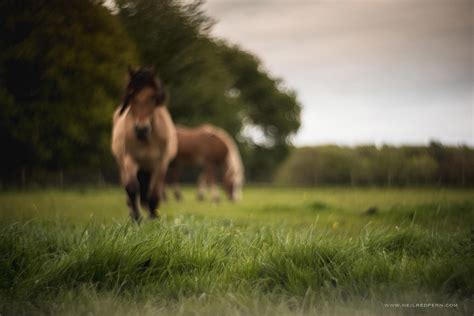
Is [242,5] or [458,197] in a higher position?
[242,5]

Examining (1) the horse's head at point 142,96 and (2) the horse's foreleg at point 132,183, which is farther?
(2) the horse's foreleg at point 132,183

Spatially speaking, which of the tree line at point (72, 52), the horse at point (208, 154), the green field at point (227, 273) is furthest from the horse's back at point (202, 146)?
the green field at point (227, 273)

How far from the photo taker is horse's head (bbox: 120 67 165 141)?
533 cm

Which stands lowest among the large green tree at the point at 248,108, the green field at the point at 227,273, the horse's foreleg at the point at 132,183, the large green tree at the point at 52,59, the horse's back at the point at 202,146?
the green field at the point at 227,273

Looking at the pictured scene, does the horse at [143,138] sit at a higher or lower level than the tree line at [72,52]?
lower

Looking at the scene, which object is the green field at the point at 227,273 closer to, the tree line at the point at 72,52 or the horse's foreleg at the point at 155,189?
the tree line at the point at 72,52

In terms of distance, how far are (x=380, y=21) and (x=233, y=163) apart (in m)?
11.5

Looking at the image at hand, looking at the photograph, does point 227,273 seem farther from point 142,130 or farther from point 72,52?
point 72,52

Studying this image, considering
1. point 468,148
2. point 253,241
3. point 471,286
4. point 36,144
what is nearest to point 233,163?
point 36,144

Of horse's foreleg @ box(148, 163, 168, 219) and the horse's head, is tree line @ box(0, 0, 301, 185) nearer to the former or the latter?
the horse's head

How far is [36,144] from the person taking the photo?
8.07 m

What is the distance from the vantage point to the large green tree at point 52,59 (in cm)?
397

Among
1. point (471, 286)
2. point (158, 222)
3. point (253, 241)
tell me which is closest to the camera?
point (471, 286)

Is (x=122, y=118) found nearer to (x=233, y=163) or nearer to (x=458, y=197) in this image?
(x=458, y=197)
